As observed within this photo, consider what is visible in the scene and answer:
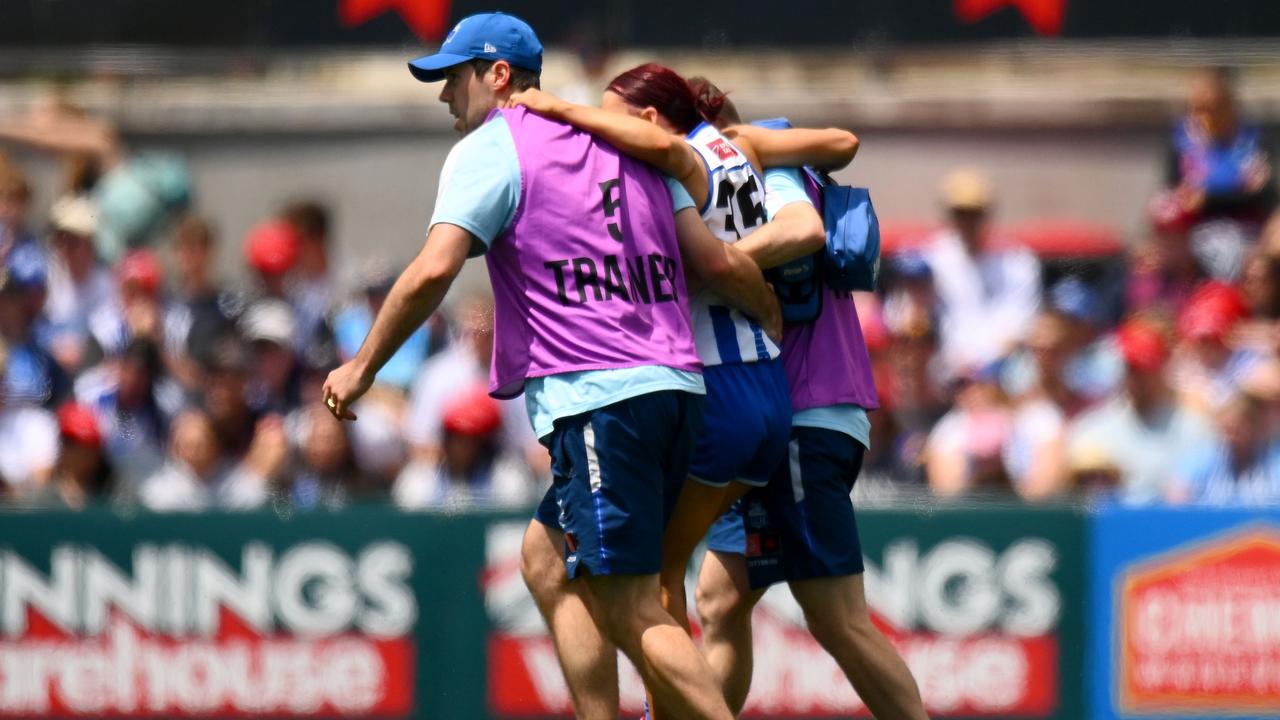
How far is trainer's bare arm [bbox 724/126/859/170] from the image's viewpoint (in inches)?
259

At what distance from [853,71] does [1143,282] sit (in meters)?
2.60

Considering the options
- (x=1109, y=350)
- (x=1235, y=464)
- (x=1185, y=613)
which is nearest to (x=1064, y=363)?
(x=1109, y=350)

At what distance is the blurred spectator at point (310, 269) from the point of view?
11586 mm

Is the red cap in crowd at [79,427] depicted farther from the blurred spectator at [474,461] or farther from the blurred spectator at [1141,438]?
the blurred spectator at [1141,438]

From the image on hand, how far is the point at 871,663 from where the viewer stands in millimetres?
6598

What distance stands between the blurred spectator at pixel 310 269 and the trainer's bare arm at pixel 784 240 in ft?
18.4

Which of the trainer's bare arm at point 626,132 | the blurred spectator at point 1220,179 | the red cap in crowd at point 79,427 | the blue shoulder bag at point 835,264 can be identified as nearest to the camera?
the trainer's bare arm at point 626,132

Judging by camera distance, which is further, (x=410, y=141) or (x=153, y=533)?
(x=410, y=141)

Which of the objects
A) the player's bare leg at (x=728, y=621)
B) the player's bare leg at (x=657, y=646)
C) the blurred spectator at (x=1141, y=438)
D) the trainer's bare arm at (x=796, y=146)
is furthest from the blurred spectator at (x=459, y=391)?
the player's bare leg at (x=657, y=646)

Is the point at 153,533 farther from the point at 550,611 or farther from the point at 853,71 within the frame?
the point at 853,71

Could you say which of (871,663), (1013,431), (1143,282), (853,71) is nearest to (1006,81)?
(853,71)

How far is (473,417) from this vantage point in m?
10.2

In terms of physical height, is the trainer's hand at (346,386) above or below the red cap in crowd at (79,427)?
below

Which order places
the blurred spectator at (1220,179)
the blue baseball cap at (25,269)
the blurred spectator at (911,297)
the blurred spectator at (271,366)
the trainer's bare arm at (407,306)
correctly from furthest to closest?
the blue baseball cap at (25,269)
the blurred spectator at (1220,179)
the blurred spectator at (911,297)
the blurred spectator at (271,366)
the trainer's bare arm at (407,306)
